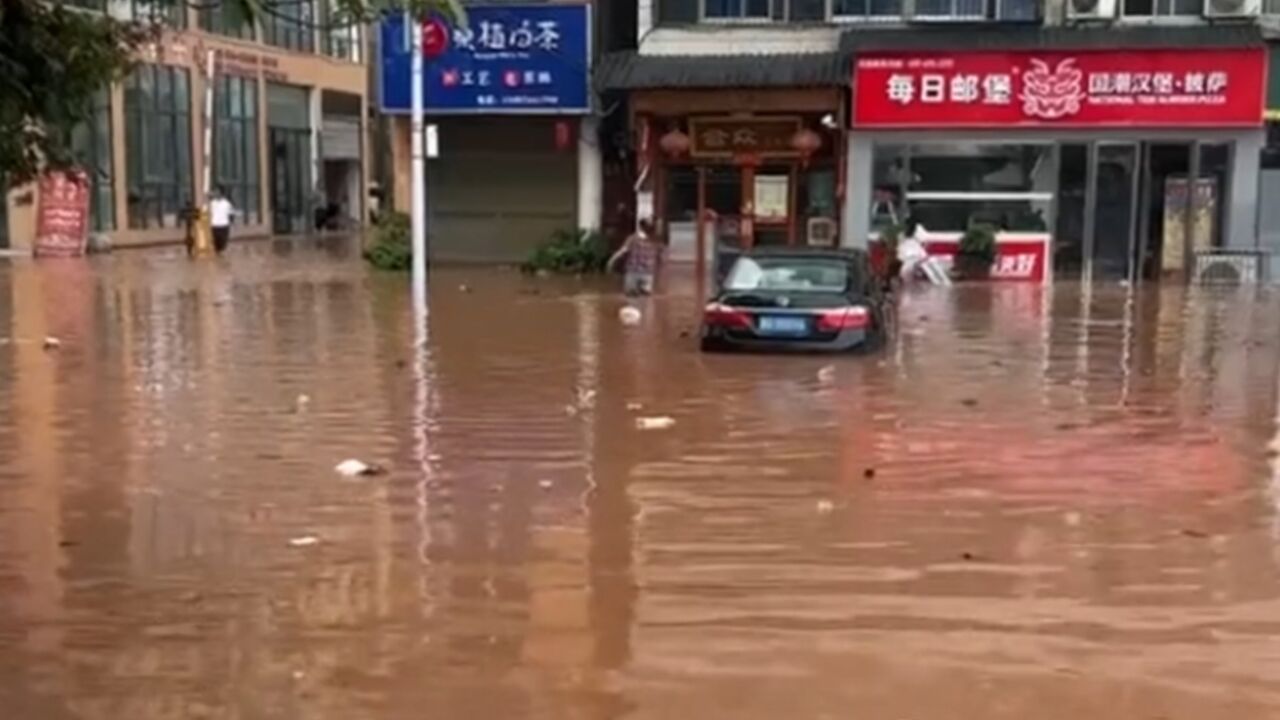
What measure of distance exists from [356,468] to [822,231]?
62.0 ft

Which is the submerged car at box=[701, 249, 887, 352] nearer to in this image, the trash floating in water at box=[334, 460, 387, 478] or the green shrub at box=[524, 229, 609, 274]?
the trash floating in water at box=[334, 460, 387, 478]

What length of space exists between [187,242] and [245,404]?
2627 centimetres

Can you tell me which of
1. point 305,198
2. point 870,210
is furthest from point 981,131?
point 305,198

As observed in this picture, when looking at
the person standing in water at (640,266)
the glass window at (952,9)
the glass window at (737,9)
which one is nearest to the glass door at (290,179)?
the glass window at (737,9)

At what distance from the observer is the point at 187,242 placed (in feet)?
124

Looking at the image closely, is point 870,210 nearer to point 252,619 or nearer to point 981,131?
point 981,131

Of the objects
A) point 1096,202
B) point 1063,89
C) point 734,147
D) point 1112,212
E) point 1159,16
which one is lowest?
point 1112,212

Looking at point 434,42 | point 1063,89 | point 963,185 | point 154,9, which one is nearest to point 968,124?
point 963,185

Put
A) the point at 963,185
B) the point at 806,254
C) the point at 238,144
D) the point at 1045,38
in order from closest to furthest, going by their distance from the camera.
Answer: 1. the point at 806,254
2. the point at 1045,38
3. the point at 963,185
4. the point at 238,144

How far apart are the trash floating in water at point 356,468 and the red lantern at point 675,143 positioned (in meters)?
18.0

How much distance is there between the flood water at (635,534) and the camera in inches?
235

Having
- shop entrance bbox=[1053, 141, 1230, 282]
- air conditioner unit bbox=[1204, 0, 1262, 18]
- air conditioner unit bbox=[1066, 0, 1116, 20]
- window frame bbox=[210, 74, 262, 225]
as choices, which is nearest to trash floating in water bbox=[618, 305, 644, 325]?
shop entrance bbox=[1053, 141, 1230, 282]

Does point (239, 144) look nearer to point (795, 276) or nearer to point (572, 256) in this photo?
point (572, 256)

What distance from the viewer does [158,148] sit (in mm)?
40750
